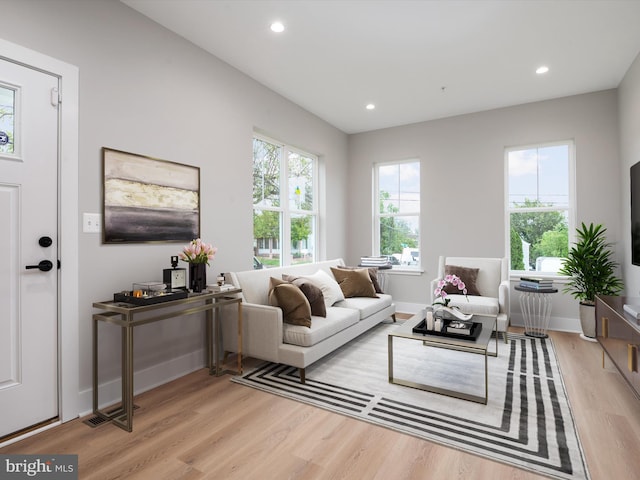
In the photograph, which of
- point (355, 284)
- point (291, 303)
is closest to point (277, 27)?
point (291, 303)

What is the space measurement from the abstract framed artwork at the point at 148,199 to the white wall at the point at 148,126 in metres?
0.07

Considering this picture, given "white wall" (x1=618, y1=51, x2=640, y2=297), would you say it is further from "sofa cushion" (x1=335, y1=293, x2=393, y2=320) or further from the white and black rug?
"sofa cushion" (x1=335, y1=293, x2=393, y2=320)

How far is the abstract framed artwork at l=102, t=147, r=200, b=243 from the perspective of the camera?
2.58 meters

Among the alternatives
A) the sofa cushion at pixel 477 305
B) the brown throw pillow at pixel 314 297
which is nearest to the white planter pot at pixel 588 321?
the sofa cushion at pixel 477 305

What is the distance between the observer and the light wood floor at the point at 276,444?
178 cm

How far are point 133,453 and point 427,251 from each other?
4446 mm

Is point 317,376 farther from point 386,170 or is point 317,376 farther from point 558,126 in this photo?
point 558,126

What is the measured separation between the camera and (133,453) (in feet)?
6.35

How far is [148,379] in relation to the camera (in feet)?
9.16

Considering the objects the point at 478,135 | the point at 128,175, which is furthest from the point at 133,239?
the point at 478,135

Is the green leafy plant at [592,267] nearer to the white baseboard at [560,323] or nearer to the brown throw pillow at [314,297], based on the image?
the white baseboard at [560,323]

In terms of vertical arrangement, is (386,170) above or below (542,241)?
above

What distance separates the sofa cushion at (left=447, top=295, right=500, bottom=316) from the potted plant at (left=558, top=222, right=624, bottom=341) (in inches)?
38.1

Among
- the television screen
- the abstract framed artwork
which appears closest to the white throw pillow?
the abstract framed artwork
